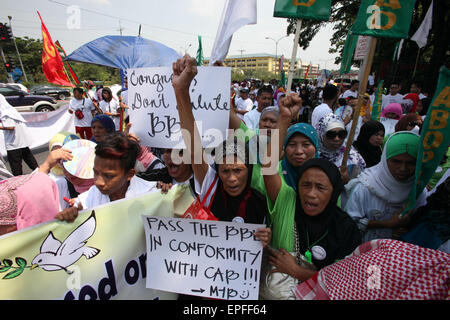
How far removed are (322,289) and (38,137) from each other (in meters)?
8.09

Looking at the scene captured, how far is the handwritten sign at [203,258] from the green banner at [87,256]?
12cm

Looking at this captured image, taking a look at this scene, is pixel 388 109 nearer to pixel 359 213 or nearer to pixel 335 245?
pixel 359 213

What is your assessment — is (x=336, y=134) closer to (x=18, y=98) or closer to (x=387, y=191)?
(x=387, y=191)

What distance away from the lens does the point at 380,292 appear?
106 cm

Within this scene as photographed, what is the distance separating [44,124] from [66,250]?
7.03 m

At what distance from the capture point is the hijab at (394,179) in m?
1.77

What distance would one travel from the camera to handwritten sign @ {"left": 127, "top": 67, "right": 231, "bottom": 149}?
1.90 m

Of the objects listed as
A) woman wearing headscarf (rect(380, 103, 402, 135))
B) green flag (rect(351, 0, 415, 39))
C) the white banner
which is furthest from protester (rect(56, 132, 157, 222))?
the white banner

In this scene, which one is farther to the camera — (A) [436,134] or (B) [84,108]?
(B) [84,108]

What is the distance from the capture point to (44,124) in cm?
678

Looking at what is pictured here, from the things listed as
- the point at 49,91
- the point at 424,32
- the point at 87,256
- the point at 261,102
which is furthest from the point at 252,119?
the point at 49,91

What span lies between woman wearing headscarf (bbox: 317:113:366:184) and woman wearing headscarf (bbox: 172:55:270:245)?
140cm

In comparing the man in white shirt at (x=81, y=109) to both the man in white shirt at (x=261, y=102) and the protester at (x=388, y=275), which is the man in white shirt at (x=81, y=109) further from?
the protester at (x=388, y=275)
